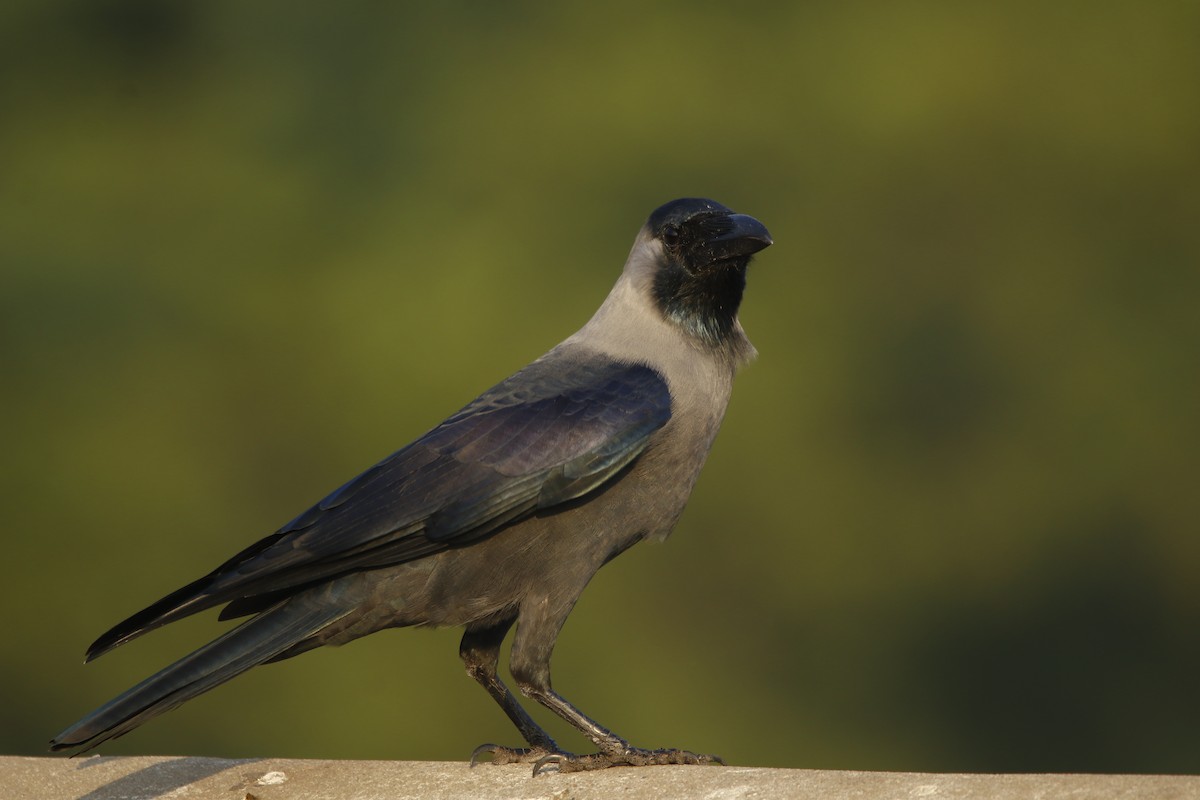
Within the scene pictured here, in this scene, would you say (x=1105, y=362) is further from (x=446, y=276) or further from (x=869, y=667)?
(x=446, y=276)

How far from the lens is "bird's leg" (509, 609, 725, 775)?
4.71 meters

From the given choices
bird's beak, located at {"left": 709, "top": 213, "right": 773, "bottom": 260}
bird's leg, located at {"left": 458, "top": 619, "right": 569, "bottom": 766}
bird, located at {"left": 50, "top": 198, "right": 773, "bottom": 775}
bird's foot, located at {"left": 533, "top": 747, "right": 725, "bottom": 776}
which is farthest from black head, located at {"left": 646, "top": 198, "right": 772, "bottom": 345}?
bird's foot, located at {"left": 533, "top": 747, "right": 725, "bottom": 776}

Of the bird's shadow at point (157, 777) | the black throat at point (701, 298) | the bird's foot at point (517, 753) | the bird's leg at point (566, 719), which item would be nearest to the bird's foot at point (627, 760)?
the bird's leg at point (566, 719)

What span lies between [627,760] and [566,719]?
0.22 m

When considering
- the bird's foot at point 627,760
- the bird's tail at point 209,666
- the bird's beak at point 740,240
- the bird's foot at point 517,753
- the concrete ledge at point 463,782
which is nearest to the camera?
the concrete ledge at point 463,782

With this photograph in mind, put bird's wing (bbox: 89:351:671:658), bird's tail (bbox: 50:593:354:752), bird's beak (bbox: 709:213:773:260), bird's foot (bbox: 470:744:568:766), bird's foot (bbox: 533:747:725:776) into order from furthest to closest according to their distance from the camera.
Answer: bird's beak (bbox: 709:213:773:260) → bird's foot (bbox: 470:744:568:766) → bird's foot (bbox: 533:747:725:776) → bird's wing (bbox: 89:351:671:658) → bird's tail (bbox: 50:593:354:752)

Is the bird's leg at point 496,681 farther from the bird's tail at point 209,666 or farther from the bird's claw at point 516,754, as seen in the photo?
the bird's tail at point 209,666

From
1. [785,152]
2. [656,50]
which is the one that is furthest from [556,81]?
[785,152]

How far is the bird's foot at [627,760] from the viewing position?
4699mm

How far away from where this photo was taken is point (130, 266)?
15.4 metres

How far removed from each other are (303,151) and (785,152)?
15.4ft

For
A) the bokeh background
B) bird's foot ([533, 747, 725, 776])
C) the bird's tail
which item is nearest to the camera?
the bird's tail

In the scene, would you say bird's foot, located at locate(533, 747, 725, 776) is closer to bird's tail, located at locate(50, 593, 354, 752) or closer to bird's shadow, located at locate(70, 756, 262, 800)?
bird's tail, located at locate(50, 593, 354, 752)

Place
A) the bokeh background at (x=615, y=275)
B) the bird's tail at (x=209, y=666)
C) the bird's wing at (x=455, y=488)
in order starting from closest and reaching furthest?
the bird's tail at (x=209, y=666) → the bird's wing at (x=455, y=488) → the bokeh background at (x=615, y=275)
